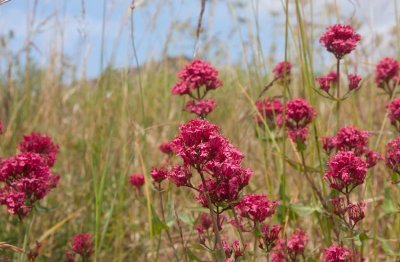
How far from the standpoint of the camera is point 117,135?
13.6 feet

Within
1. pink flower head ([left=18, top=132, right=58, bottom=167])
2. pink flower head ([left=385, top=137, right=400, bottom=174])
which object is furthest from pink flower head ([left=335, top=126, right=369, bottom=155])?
pink flower head ([left=18, top=132, right=58, bottom=167])

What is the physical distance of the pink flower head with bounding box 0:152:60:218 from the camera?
173 cm

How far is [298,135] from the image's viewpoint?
6.89 feet

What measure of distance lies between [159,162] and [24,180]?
6.60 feet

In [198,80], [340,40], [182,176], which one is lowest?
[182,176]

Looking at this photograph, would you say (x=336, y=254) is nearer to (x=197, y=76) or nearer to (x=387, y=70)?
(x=197, y=76)

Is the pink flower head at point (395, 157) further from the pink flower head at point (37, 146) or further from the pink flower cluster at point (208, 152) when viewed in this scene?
the pink flower head at point (37, 146)

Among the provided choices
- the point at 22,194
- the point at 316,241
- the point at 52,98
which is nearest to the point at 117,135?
the point at 52,98

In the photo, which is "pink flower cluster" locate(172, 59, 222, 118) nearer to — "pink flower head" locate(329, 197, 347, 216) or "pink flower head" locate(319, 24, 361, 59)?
"pink flower head" locate(319, 24, 361, 59)

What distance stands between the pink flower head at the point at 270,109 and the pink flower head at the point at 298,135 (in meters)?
0.28

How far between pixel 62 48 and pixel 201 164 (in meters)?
2.96

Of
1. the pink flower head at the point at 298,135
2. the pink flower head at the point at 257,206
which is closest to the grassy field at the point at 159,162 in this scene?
the pink flower head at the point at 298,135

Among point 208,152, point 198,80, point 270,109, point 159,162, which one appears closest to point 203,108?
point 198,80

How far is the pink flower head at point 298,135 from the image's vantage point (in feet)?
6.84
